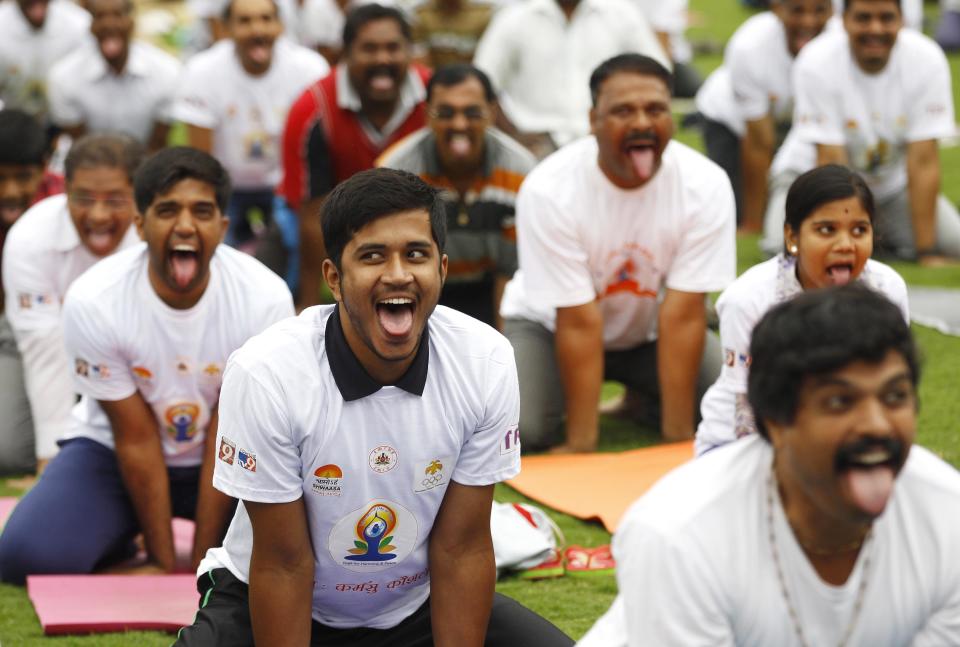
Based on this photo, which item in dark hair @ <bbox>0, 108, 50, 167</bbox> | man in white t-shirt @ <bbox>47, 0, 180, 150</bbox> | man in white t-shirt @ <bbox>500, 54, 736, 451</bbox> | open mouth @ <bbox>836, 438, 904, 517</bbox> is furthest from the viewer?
man in white t-shirt @ <bbox>47, 0, 180, 150</bbox>

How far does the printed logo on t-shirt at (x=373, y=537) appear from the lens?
10.9 ft

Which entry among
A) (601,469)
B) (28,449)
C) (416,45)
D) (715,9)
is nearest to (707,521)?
(601,469)

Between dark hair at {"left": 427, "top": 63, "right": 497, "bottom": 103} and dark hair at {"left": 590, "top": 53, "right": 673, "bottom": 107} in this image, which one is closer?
dark hair at {"left": 590, "top": 53, "right": 673, "bottom": 107}

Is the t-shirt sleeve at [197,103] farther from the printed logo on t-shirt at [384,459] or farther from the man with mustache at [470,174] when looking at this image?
the printed logo on t-shirt at [384,459]

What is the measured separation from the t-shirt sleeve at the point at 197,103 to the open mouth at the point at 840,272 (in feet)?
15.3

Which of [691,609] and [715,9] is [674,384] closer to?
[691,609]

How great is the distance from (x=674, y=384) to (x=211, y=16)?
6.63 meters

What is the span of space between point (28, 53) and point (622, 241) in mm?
4956

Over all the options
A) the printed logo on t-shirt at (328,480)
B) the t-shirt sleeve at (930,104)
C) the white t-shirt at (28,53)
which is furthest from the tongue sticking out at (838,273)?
the white t-shirt at (28,53)

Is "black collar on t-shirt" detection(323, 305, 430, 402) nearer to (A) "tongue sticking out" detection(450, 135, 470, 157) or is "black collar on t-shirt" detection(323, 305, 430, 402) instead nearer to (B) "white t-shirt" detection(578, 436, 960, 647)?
(B) "white t-shirt" detection(578, 436, 960, 647)

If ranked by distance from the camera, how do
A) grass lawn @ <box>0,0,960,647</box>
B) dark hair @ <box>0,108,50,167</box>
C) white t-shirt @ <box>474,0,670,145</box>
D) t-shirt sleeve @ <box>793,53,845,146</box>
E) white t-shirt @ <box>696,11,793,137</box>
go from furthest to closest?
white t-shirt @ <box>696,11,793,137</box> → white t-shirt @ <box>474,0,670,145</box> → t-shirt sleeve @ <box>793,53,845,146</box> → dark hair @ <box>0,108,50,167</box> → grass lawn @ <box>0,0,960,647</box>

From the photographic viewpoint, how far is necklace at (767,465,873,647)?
262cm

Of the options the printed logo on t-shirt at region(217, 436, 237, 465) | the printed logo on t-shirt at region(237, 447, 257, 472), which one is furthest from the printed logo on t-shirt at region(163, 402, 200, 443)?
A: the printed logo on t-shirt at region(237, 447, 257, 472)

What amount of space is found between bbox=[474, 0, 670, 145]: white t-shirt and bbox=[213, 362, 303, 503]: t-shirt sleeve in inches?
196
